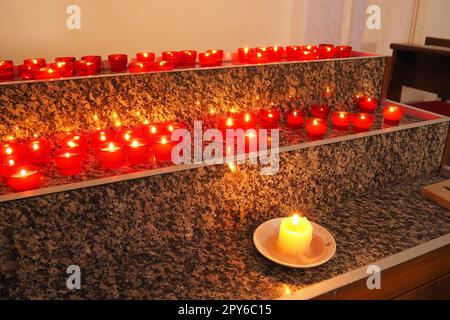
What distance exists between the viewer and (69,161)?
116cm

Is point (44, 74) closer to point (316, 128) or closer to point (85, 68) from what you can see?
point (85, 68)

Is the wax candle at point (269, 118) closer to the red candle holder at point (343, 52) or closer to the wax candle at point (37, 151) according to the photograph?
the red candle holder at point (343, 52)

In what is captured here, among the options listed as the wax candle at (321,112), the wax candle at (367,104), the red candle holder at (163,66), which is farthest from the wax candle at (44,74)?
the wax candle at (367,104)

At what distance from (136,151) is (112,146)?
0.27 feet

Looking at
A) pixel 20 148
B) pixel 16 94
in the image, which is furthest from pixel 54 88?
pixel 20 148

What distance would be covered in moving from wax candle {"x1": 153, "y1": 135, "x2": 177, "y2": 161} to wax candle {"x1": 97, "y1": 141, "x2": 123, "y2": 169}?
120 mm

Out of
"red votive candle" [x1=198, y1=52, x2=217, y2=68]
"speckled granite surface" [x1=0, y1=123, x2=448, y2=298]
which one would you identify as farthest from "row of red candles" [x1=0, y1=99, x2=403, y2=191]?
"red votive candle" [x1=198, y1=52, x2=217, y2=68]

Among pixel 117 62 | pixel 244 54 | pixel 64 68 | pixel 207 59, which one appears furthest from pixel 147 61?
pixel 244 54

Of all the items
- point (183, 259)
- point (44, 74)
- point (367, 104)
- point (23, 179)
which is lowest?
point (183, 259)

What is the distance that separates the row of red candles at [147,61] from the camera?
1502 millimetres

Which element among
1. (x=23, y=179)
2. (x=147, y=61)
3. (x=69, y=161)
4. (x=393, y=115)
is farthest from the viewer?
(x=147, y=61)

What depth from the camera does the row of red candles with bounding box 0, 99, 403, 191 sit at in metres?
1.11

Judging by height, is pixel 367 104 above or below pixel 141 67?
below
